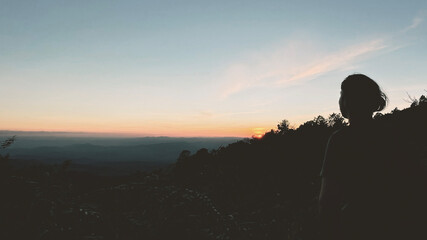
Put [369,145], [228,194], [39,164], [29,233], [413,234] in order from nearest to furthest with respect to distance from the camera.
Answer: [413,234]
[369,145]
[29,233]
[39,164]
[228,194]

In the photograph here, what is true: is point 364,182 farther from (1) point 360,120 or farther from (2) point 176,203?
(2) point 176,203

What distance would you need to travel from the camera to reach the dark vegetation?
3.55m

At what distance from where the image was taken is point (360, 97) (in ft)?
6.93

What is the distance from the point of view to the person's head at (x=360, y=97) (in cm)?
211

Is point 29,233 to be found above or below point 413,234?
below

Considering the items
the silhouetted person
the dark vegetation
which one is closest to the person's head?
the silhouetted person

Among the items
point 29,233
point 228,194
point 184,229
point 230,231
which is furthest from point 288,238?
point 29,233

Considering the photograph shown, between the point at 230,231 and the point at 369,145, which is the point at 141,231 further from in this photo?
the point at 369,145

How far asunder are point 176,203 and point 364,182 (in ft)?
12.0

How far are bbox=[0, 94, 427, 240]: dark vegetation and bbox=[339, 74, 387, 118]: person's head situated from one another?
161 mm

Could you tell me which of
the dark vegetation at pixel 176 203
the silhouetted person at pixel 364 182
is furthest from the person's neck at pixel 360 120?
the dark vegetation at pixel 176 203

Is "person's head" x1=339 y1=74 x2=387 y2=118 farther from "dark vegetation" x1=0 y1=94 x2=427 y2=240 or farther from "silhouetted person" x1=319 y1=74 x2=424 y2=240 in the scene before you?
"dark vegetation" x1=0 y1=94 x2=427 y2=240

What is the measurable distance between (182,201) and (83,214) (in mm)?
1747

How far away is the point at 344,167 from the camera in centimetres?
197
